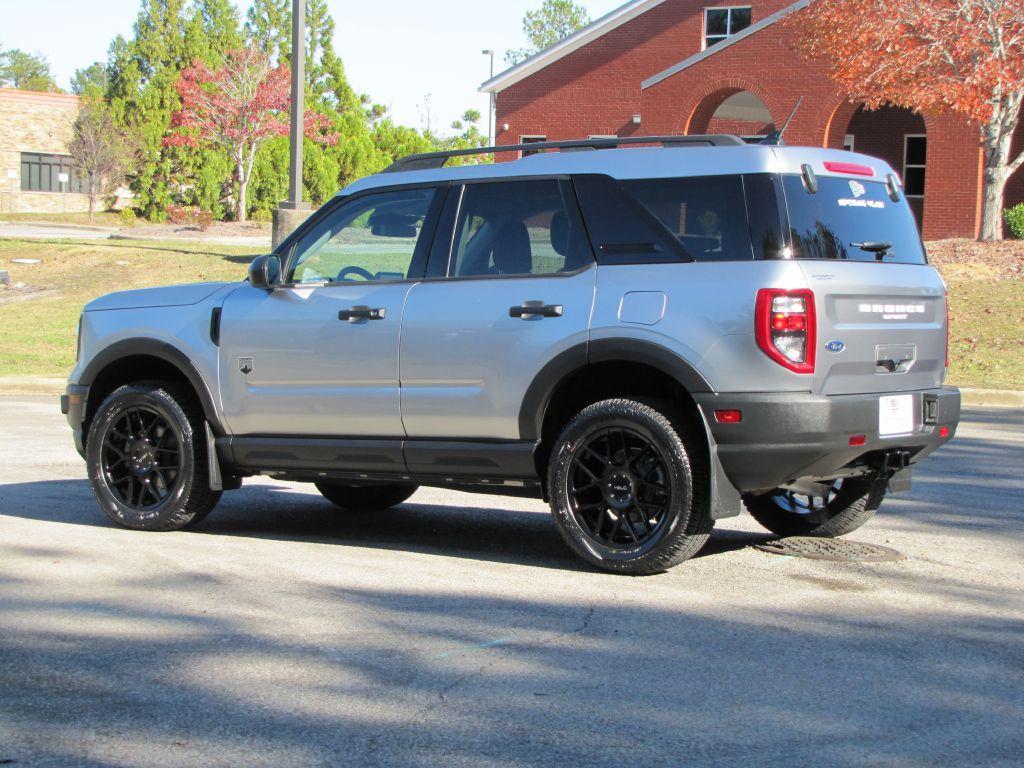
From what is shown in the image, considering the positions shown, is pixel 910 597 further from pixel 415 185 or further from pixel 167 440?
pixel 167 440

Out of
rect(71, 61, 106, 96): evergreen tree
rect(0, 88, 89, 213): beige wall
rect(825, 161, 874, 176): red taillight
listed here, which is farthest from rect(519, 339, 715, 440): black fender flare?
rect(71, 61, 106, 96): evergreen tree

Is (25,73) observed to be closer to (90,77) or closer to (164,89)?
(90,77)

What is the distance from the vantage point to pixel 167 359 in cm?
802

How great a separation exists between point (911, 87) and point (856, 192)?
823 inches

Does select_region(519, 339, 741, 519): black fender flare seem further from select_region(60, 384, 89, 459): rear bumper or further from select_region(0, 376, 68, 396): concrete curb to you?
select_region(0, 376, 68, 396): concrete curb

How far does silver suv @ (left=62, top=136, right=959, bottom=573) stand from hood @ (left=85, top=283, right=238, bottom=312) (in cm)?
2

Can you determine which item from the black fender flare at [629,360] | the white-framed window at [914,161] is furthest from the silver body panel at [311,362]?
the white-framed window at [914,161]

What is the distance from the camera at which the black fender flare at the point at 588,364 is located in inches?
254

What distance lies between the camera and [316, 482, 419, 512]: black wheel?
Result: 29.7ft

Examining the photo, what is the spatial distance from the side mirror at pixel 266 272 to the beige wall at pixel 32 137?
60340mm

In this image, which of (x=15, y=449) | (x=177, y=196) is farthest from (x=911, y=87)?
(x=177, y=196)

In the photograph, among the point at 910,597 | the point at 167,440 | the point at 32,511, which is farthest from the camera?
the point at 32,511

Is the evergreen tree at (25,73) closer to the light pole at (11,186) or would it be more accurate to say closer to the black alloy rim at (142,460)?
the light pole at (11,186)

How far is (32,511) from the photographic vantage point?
8812 mm
